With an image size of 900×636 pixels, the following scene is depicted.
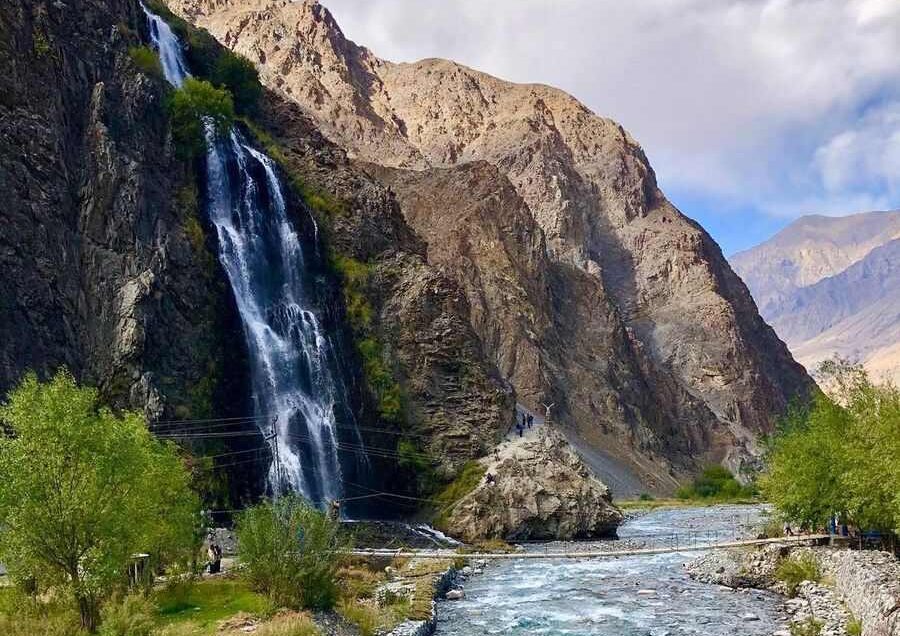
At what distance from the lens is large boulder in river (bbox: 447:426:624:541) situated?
5066 cm

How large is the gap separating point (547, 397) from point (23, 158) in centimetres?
7014

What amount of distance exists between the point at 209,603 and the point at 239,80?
5443 centimetres

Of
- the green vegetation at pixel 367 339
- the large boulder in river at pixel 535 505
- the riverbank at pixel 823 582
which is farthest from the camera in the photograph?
the green vegetation at pixel 367 339

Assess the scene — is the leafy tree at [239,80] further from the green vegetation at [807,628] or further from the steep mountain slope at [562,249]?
the green vegetation at [807,628]

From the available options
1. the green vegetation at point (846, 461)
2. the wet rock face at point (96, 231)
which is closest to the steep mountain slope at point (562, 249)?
the wet rock face at point (96, 231)

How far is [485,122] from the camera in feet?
617

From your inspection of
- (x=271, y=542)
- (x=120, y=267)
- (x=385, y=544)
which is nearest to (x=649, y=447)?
(x=385, y=544)

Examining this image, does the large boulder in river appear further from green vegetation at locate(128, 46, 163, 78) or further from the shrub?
green vegetation at locate(128, 46, 163, 78)

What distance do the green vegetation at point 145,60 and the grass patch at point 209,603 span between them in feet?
119

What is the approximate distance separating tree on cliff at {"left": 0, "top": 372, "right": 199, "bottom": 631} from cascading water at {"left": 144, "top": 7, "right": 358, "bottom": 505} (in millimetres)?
25177

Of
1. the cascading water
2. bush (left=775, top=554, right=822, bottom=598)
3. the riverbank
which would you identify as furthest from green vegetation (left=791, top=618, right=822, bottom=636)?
the cascading water

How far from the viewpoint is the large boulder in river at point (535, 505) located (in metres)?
50.7

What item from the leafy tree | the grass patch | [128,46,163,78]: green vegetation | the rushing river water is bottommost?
the rushing river water

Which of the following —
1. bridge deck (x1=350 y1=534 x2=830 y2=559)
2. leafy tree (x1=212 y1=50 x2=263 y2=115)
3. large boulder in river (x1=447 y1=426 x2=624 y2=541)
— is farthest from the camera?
leafy tree (x1=212 y1=50 x2=263 y2=115)
